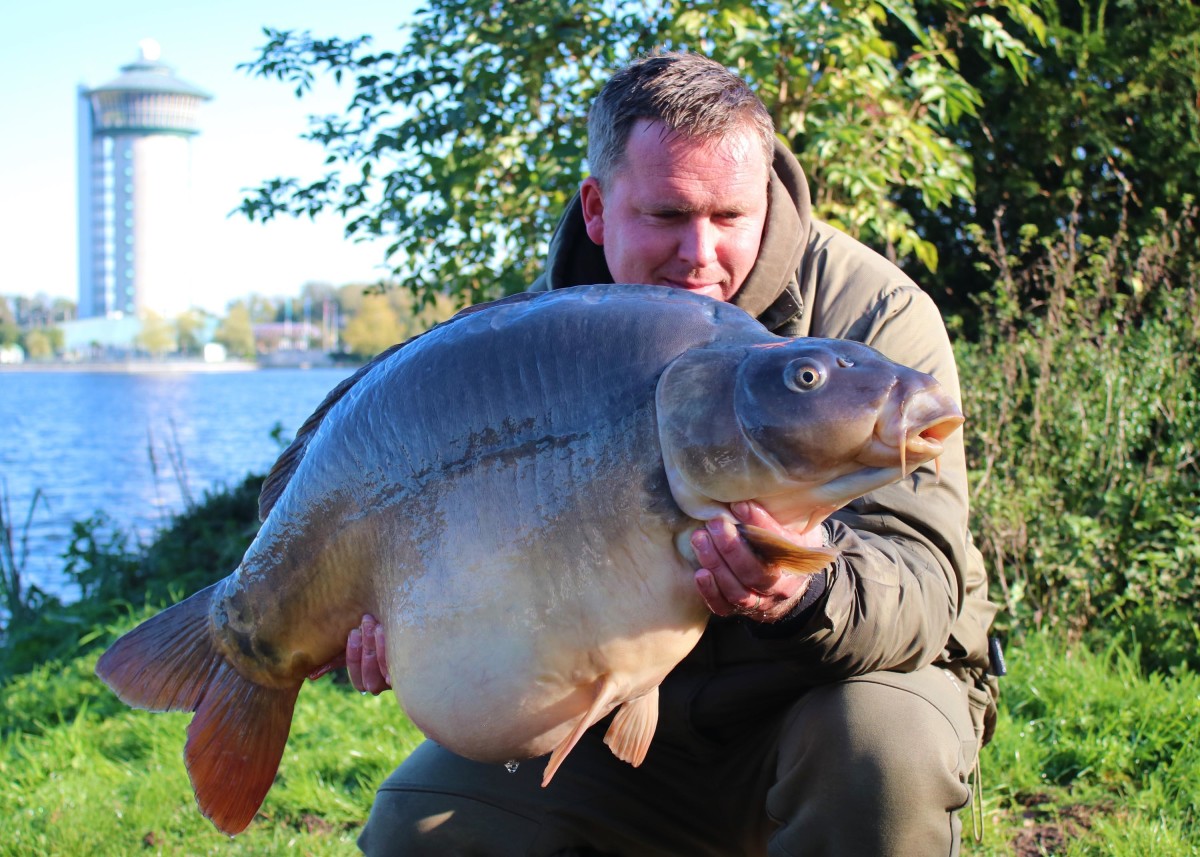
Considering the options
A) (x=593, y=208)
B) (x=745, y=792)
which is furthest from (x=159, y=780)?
(x=593, y=208)

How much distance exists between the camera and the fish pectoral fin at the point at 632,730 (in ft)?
5.70

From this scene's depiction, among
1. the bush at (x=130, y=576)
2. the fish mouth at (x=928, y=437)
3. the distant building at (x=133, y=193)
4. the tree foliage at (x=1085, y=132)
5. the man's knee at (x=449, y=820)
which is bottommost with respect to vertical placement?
the bush at (x=130, y=576)

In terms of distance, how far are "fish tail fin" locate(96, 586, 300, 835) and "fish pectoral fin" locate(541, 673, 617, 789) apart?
69 centimetres

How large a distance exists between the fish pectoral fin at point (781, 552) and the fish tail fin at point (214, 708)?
1.04 metres

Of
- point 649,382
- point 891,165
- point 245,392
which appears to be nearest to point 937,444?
point 649,382

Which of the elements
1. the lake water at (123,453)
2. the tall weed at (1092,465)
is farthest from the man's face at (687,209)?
the lake water at (123,453)

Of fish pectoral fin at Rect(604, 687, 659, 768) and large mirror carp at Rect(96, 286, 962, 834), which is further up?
large mirror carp at Rect(96, 286, 962, 834)

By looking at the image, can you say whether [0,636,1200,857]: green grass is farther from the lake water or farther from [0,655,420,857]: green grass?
the lake water

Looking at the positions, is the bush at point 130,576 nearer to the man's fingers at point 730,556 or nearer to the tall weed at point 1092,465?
the tall weed at point 1092,465

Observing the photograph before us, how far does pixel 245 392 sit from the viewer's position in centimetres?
6150

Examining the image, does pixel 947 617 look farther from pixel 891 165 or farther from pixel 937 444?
pixel 891 165

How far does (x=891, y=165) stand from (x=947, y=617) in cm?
319

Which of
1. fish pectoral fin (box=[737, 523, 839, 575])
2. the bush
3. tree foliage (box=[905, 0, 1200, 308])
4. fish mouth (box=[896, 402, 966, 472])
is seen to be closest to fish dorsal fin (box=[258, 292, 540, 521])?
fish pectoral fin (box=[737, 523, 839, 575])

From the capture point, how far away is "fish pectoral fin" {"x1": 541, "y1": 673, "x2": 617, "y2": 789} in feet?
5.27
